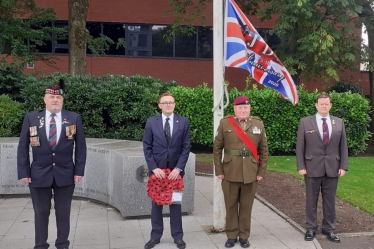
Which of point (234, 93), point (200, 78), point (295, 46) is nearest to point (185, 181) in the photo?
point (234, 93)

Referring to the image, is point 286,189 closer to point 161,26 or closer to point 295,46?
point 295,46

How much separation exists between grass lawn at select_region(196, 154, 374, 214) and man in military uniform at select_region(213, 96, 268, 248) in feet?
9.44

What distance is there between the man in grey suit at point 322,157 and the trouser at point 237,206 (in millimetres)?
834

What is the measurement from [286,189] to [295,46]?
8351 mm

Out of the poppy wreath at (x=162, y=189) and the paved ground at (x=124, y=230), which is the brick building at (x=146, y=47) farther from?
the poppy wreath at (x=162, y=189)

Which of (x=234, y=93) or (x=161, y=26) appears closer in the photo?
(x=234, y=93)

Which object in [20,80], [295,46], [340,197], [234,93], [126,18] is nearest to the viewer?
[340,197]

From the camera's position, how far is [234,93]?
13.4 m

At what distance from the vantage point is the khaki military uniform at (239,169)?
5168mm

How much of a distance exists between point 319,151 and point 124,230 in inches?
116

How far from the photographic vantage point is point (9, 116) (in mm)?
10680

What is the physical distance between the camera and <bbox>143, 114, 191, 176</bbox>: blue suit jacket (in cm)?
513

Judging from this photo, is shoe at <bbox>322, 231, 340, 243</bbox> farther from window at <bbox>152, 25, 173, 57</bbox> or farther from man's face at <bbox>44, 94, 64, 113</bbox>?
window at <bbox>152, 25, 173, 57</bbox>

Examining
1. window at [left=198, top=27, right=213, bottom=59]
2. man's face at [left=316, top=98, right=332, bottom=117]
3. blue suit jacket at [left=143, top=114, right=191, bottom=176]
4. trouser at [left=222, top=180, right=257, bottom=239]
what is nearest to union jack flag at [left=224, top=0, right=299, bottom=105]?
man's face at [left=316, top=98, right=332, bottom=117]
